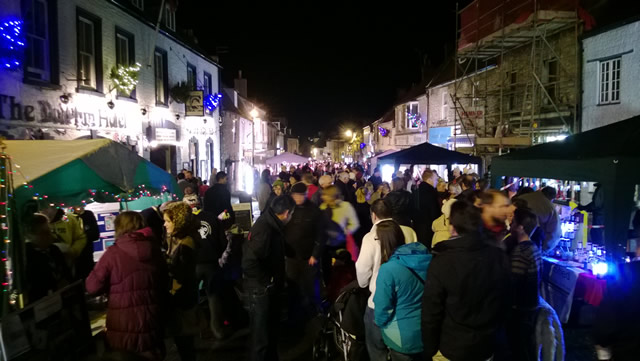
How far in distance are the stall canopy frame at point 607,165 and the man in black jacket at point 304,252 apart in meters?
3.47

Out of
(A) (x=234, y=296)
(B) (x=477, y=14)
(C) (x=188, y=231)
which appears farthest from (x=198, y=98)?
(C) (x=188, y=231)

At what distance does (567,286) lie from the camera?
6.33 m

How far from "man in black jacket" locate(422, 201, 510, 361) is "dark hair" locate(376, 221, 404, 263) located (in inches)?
27.9

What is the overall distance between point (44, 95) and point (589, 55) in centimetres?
1675

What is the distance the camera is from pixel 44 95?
11000mm

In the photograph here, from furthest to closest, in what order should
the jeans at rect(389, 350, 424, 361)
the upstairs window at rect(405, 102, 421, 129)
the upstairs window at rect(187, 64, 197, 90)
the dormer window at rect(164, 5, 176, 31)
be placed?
the upstairs window at rect(405, 102, 421, 129), the upstairs window at rect(187, 64, 197, 90), the dormer window at rect(164, 5, 176, 31), the jeans at rect(389, 350, 424, 361)

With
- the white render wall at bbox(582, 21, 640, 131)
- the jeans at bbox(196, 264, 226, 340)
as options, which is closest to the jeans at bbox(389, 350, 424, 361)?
the jeans at bbox(196, 264, 226, 340)

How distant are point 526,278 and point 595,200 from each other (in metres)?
4.40

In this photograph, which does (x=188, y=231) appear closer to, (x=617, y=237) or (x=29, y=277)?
(x=29, y=277)

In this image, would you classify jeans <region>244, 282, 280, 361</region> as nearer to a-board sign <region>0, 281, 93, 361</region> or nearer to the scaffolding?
a-board sign <region>0, 281, 93, 361</region>

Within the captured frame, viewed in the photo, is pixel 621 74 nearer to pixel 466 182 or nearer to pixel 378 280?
pixel 466 182

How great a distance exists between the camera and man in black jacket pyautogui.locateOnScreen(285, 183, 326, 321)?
6695mm

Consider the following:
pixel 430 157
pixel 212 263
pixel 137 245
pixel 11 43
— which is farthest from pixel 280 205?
pixel 430 157

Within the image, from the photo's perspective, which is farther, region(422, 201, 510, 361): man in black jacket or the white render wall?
the white render wall
